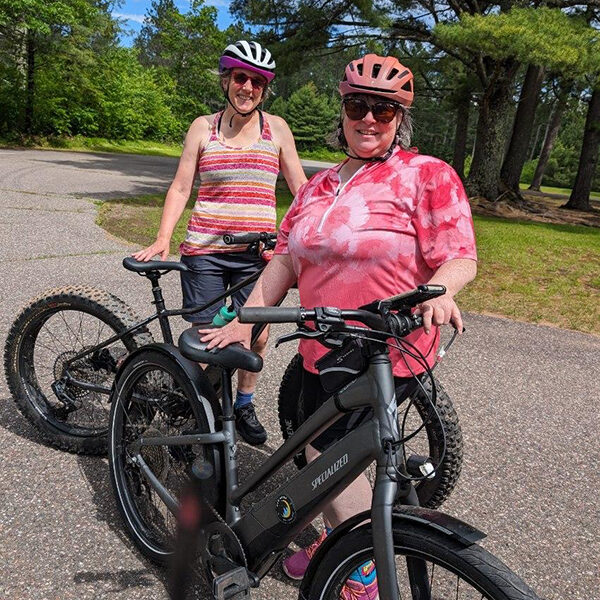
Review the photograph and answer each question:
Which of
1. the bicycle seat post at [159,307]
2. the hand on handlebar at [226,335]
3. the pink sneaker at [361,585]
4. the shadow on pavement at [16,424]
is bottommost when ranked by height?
the shadow on pavement at [16,424]

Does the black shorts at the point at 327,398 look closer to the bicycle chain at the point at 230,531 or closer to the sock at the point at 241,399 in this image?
the bicycle chain at the point at 230,531

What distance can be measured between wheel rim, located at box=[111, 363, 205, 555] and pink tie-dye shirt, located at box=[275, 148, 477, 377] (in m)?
0.80

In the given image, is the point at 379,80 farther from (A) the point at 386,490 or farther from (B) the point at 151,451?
(B) the point at 151,451

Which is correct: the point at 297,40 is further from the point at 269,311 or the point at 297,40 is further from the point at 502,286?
the point at 269,311

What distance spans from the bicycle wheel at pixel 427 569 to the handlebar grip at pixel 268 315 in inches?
23.0

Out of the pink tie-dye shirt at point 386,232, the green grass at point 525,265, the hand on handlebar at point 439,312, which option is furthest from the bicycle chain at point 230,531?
the green grass at point 525,265

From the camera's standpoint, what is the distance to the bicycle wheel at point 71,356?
9.74ft

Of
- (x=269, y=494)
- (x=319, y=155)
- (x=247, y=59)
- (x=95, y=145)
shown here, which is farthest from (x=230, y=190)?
(x=319, y=155)

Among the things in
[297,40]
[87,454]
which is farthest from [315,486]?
[297,40]

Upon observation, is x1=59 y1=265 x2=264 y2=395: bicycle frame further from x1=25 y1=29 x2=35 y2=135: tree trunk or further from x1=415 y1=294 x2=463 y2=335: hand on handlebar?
x1=25 y1=29 x2=35 y2=135: tree trunk

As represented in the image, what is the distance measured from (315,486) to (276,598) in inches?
34.3

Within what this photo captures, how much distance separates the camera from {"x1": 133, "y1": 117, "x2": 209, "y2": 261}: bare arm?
310 centimetres

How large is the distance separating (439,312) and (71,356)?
7.43 feet

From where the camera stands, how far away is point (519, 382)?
4613 mm
